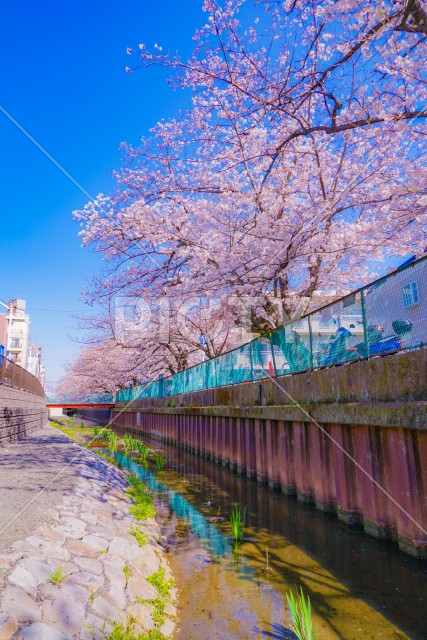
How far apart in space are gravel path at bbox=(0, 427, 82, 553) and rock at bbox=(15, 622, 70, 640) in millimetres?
1290

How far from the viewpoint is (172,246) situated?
15102mm

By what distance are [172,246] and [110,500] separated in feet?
29.5

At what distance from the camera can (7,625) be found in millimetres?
3305

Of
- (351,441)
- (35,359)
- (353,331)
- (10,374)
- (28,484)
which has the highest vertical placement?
(35,359)

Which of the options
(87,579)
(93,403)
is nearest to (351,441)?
(87,579)

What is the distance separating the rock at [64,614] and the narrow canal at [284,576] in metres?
1.30

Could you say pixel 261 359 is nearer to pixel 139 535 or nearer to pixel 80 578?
pixel 139 535

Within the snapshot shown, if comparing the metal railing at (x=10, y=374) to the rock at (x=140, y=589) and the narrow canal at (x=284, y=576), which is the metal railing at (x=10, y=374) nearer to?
the narrow canal at (x=284, y=576)

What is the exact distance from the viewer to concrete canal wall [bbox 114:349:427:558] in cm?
617

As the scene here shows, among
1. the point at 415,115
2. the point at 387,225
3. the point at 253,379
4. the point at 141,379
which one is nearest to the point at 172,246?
the point at 253,379

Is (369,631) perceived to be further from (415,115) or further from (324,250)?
(324,250)

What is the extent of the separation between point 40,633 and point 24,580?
74 cm

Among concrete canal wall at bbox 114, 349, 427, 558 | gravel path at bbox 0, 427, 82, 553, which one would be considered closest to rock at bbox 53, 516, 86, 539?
gravel path at bbox 0, 427, 82, 553

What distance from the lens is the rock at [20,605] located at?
351 cm
